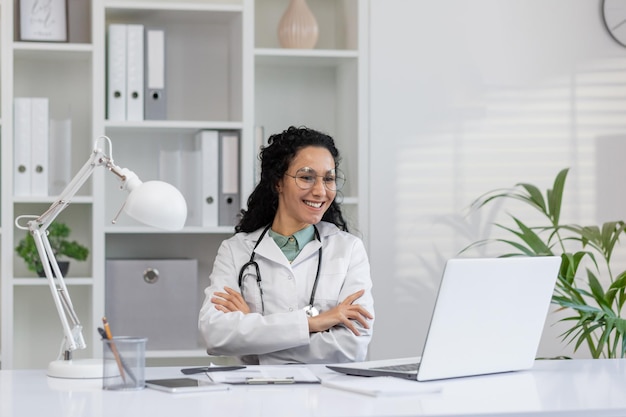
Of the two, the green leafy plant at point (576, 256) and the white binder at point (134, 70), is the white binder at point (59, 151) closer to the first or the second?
the white binder at point (134, 70)

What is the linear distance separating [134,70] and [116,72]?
7 centimetres

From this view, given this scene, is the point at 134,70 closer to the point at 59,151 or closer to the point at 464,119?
the point at 59,151

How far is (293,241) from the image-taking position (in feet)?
8.63

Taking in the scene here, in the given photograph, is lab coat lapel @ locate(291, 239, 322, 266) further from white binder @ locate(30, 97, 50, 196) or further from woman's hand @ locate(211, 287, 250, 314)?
white binder @ locate(30, 97, 50, 196)

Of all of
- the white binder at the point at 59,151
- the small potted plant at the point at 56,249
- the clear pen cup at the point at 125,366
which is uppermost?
the white binder at the point at 59,151

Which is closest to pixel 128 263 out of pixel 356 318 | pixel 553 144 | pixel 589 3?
pixel 356 318

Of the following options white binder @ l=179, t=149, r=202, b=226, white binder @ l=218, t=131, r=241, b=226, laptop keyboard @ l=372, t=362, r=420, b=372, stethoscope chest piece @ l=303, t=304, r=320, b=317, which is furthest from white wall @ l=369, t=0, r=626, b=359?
laptop keyboard @ l=372, t=362, r=420, b=372

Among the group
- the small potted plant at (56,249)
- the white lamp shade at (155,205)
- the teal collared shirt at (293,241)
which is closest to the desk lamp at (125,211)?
the white lamp shade at (155,205)

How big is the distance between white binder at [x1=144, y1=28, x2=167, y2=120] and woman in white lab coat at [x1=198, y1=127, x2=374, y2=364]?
81 centimetres

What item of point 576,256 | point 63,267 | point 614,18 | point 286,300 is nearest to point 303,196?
point 286,300

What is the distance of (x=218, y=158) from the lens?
3.41m

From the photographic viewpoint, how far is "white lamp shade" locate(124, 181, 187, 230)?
1853mm

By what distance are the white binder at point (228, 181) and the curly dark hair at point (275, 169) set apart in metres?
0.64

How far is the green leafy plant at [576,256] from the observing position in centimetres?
302
